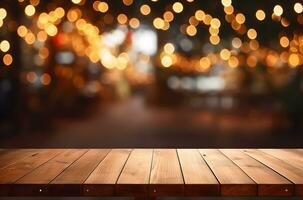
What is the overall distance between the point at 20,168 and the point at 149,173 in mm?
722

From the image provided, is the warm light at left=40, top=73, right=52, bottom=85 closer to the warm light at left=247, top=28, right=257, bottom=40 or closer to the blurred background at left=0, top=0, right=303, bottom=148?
the blurred background at left=0, top=0, right=303, bottom=148

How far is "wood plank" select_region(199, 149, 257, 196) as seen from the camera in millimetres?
2391

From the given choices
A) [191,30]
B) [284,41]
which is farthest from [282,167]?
[191,30]

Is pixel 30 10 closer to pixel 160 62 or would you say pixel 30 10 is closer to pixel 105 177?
pixel 160 62

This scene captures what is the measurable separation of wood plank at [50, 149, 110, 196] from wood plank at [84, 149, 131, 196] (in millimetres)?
31

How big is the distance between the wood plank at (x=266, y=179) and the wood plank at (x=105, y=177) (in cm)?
68

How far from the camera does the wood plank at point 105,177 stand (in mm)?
2389

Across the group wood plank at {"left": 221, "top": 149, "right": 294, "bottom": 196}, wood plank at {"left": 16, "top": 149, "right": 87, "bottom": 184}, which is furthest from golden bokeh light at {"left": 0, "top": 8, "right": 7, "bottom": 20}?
wood plank at {"left": 221, "top": 149, "right": 294, "bottom": 196}

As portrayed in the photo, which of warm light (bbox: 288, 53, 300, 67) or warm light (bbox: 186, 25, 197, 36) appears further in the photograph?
warm light (bbox: 186, 25, 197, 36)

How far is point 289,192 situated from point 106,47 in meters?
27.6

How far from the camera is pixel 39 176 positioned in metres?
2.56

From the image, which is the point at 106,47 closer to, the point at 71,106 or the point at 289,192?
the point at 71,106

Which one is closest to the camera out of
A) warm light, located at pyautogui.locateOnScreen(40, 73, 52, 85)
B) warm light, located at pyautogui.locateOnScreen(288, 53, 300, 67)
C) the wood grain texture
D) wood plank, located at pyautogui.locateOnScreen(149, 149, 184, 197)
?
wood plank, located at pyautogui.locateOnScreen(149, 149, 184, 197)

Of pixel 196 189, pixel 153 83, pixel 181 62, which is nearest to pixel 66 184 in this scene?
pixel 196 189
